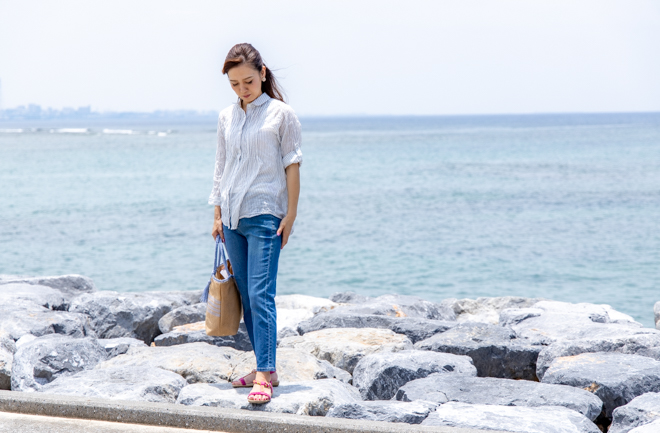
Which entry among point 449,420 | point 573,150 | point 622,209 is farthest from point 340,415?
point 573,150

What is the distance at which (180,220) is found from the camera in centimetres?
1838

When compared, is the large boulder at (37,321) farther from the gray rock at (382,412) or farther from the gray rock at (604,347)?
the gray rock at (604,347)

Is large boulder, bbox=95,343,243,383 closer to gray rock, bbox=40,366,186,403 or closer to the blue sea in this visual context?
gray rock, bbox=40,366,186,403

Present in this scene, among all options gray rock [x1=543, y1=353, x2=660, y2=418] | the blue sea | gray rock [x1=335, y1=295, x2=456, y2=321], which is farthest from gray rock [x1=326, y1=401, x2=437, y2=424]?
the blue sea

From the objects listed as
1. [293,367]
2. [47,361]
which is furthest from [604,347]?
[47,361]

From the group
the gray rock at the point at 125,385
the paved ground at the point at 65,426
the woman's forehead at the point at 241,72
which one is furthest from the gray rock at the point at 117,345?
the woman's forehead at the point at 241,72

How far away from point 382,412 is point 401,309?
A: 3221 millimetres

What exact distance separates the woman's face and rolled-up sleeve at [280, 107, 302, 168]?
189 millimetres

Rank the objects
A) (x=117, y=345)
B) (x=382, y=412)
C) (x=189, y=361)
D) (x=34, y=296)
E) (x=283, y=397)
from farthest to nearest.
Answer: (x=34, y=296) → (x=117, y=345) → (x=189, y=361) → (x=283, y=397) → (x=382, y=412)

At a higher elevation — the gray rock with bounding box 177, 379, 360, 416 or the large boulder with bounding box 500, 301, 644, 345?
the gray rock with bounding box 177, 379, 360, 416

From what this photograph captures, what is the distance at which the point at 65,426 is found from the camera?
2.87 metres

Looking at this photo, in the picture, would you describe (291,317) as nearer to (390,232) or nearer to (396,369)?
(396,369)

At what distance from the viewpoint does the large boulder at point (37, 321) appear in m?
4.82

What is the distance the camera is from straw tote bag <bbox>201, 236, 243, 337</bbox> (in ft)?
10.6
